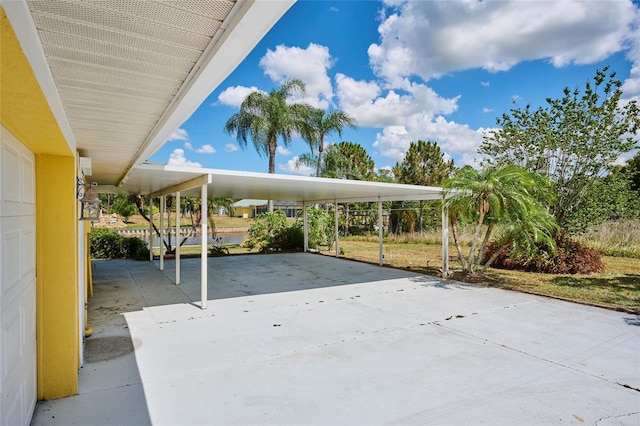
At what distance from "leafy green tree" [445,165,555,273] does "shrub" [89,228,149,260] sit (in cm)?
1101

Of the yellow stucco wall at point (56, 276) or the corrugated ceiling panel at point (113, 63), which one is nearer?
the corrugated ceiling panel at point (113, 63)

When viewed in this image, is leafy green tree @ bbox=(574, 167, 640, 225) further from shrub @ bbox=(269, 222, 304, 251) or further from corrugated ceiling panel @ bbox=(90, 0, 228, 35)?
corrugated ceiling panel @ bbox=(90, 0, 228, 35)

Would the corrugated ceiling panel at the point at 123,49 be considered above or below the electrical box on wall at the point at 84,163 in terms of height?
above

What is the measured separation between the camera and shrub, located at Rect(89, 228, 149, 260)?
1325 centimetres

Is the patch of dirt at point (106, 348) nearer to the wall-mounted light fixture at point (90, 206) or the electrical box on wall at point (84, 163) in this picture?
the wall-mounted light fixture at point (90, 206)

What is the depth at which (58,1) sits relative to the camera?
4.42 feet

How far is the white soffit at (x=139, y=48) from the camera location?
136cm

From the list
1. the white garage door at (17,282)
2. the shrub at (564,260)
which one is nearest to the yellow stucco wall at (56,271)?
the white garage door at (17,282)

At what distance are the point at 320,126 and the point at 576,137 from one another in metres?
12.4

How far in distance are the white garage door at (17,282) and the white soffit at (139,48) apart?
48 centimetres

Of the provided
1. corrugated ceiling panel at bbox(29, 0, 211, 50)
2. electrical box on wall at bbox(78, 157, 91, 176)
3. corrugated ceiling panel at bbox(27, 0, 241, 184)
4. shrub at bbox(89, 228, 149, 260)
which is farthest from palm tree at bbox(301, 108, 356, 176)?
corrugated ceiling panel at bbox(29, 0, 211, 50)

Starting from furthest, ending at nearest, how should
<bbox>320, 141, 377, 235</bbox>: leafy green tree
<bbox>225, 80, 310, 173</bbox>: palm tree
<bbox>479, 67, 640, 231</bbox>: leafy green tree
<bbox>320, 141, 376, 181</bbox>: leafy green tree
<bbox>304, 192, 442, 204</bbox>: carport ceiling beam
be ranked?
1. <bbox>320, 141, 376, 181</bbox>: leafy green tree
2. <bbox>320, 141, 377, 235</bbox>: leafy green tree
3. <bbox>225, 80, 310, 173</bbox>: palm tree
4. <bbox>304, 192, 442, 204</bbox>: carport ceiling beam
5. <bbox>479, 67, 640, 231</bbox>: leafy green tree

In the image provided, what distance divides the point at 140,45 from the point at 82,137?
8.49ft

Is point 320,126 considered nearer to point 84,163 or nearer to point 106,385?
point 84,163
